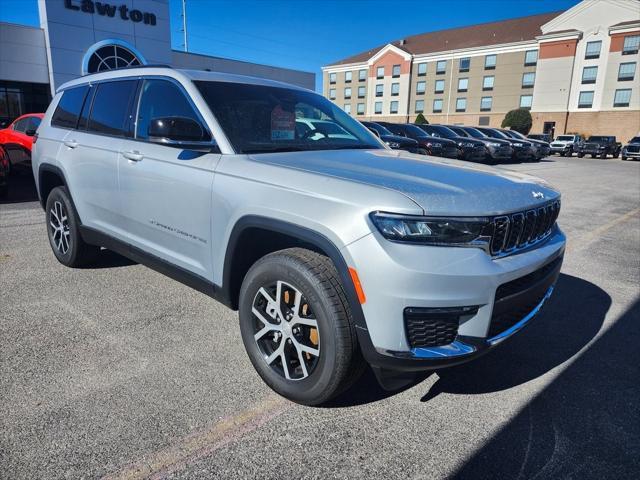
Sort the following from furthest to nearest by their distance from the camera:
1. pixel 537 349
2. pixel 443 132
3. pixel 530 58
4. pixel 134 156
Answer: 1. pixel 530 58
2. pixel 443 132
3. pixel 134 156
4. pixel 537 349

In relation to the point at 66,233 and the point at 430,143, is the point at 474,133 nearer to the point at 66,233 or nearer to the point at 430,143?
the point at 430,143

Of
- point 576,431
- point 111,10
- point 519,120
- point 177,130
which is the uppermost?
point 111,10

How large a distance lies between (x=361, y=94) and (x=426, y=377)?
75093 mm

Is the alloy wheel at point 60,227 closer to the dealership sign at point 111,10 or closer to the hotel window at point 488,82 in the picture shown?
the dealership sign at point 111,10

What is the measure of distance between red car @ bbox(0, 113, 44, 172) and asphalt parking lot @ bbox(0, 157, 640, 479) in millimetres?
8500

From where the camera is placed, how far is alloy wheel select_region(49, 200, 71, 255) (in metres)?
4.61

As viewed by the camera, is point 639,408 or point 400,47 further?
point 400,47

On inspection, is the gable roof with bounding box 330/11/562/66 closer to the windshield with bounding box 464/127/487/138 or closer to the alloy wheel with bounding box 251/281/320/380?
the windshield with bounding box 464/127/487/138

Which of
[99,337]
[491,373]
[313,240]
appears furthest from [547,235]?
[99,337]

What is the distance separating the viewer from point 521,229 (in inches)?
97.9

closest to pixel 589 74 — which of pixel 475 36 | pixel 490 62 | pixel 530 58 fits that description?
pixel 530 58

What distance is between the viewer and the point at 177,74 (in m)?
3.31

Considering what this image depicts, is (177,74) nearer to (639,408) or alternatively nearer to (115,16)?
(639,408)

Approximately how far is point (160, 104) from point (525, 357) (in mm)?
3232
